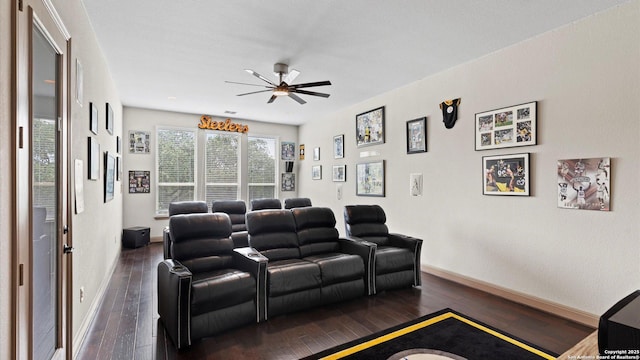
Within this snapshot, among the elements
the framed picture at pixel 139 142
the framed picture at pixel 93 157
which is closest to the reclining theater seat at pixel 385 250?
the framed picture at pixel 93 157

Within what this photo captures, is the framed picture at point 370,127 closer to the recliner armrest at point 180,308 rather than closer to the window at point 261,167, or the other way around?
the window at point 261,167

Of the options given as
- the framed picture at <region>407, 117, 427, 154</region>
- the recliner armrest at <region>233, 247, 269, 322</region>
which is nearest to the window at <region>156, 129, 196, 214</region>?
the recliner armrest at <region>233, 247, 269, 322</region>

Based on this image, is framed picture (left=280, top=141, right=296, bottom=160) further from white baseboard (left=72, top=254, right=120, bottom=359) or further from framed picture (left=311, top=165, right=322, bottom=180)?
white baseboard (left=72, top=254, right=120, bottom=359)

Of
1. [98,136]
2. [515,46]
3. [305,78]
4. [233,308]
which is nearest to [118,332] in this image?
[233,308]

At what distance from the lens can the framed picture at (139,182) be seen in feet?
21.9

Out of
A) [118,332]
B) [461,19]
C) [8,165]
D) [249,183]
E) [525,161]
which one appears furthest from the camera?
[249,183]

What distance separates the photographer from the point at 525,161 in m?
3.45

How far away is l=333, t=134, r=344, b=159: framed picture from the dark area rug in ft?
13.8

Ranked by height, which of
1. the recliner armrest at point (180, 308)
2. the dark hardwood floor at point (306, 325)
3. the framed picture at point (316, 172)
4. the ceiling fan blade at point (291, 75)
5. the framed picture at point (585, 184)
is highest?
the ceiling fan blade at point (291, 75)

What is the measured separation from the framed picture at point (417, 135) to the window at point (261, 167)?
424cm

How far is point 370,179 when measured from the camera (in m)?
5.86

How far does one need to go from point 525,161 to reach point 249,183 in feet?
19.9

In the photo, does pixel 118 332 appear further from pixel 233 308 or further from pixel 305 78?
pixel 305 78

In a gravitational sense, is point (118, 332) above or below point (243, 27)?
below
